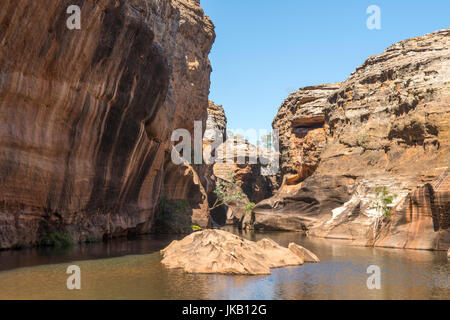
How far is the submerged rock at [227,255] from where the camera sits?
15195mm

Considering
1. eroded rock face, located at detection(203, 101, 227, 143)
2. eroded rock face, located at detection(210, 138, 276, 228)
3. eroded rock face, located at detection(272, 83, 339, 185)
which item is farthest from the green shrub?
eroded rock face, located at detection(210, 138, 276, 228)

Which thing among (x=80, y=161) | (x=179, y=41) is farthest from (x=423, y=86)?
(x=80, y=161)

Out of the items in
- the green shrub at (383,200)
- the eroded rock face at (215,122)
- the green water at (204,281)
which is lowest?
the green water at (204,281)

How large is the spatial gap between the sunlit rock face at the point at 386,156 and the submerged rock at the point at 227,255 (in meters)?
10.4

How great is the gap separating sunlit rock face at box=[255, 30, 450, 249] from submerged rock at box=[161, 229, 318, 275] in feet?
34.2

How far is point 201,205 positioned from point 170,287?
1453 inches

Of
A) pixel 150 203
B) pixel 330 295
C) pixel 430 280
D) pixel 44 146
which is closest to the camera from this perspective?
pixel 330 295

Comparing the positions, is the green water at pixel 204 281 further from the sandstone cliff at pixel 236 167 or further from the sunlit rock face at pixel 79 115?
the sandstone cliff at pixel 236 167

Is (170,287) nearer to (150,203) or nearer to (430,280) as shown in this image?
(430,280)

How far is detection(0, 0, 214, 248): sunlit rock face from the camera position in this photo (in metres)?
19.4

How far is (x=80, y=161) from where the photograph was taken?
24516 millimetres

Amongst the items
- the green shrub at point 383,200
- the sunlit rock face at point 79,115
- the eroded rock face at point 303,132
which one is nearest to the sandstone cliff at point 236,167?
the eroded rock face at point 303,132

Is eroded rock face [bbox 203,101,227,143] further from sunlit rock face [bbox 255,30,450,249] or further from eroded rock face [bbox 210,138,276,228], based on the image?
sunlit rock face [bbox 255,30,450,249]

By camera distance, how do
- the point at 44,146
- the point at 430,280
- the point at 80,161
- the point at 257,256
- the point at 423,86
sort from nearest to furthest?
the point at 430,280
the point at 257,256
the point at 44,146
the point at 80,161
the point at 423,86
